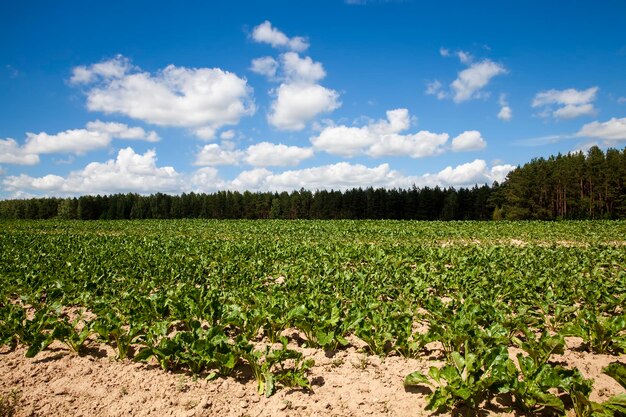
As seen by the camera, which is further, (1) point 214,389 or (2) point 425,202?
(2) point 425,202

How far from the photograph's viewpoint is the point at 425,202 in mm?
93188

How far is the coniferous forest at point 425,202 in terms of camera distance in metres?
62.5

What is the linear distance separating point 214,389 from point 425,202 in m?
94.1

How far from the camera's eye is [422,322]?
7477 millimetres

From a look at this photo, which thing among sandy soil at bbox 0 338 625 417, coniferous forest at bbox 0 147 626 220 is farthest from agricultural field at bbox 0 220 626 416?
coniferous forest at bbox 0 147 626 220

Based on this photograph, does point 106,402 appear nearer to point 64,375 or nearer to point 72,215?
point 64,375

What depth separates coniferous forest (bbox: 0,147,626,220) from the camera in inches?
2461

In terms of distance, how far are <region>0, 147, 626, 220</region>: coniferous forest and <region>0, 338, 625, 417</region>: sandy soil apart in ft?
238

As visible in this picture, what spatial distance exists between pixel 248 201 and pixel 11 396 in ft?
355

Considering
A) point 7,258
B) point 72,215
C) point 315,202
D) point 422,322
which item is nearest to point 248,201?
point 315,202

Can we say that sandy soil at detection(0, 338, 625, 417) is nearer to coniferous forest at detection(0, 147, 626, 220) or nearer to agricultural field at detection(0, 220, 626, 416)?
agricultural field at detection(0, 220, 626, 416)

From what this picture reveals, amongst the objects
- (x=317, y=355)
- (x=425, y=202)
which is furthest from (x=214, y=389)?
(x=425, y=202)

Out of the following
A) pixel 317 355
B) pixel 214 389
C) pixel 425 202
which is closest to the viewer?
pixel 214 389

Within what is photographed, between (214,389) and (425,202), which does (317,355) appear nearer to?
(214,389)
